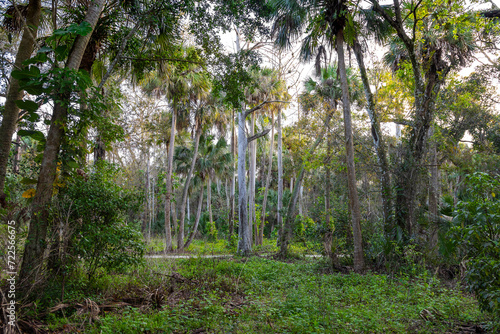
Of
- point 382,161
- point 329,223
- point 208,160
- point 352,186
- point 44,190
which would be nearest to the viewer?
point 44,190

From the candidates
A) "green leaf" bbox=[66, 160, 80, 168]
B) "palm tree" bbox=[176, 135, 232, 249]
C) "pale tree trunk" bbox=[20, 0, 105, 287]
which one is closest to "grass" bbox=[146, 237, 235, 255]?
"pale tree trunk" bbox=[20, 0, 105, 287]

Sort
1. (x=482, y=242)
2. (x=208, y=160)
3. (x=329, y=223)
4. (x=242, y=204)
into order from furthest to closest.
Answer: (x=208, y=160) → (x=242, y=204) → (x=329, y=223) → (x=482, y=242)

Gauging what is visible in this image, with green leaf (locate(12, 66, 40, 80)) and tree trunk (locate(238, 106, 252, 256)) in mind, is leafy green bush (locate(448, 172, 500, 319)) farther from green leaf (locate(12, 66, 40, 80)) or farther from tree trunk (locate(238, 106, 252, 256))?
tree trunk (locate(238, 106, 252, 256))

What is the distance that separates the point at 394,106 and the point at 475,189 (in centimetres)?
899

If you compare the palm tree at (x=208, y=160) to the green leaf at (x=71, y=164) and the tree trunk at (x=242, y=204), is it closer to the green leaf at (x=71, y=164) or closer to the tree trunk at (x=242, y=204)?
the tree trunk at (x=242, y=204)

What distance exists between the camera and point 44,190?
452 cm

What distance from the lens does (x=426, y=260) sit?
330 inches

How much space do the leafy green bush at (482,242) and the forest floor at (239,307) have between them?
817 mm

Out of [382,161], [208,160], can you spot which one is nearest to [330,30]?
[382,161]

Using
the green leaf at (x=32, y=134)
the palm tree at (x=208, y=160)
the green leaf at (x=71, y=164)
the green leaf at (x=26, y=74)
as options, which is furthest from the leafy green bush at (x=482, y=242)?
the palm tree at (x=208, y=160)

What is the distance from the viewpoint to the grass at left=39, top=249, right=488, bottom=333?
4.02m

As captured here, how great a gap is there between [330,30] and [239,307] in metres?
9.42

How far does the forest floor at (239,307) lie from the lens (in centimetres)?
398

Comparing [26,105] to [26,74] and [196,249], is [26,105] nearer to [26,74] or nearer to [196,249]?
[26,74]
